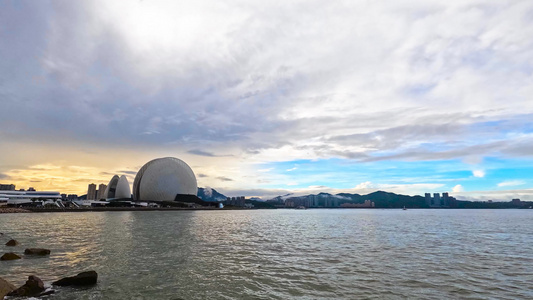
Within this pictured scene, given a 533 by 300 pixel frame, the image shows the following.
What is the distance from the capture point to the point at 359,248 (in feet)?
70.8

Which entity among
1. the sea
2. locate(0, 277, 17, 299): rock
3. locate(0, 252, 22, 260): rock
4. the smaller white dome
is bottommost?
the sea

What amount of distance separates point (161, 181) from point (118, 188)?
28.7m

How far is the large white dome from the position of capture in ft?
418

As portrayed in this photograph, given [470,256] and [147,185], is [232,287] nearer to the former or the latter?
[470,256]

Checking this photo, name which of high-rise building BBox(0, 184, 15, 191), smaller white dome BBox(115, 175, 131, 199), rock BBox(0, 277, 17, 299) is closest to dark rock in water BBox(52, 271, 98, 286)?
rock BBox(0, 277, 17, 299)

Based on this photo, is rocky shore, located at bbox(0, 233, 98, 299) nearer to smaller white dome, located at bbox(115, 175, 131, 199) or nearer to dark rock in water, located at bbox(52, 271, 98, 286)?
dark rock in water, located at bbox(52, 271, 98, 286)

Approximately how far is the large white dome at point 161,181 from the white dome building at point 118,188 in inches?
514

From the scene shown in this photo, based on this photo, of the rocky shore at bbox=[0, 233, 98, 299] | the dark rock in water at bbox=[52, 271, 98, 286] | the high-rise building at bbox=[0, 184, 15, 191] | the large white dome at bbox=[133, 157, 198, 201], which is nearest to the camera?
the rocky shore at bbox=[0, 233, 98, 299]

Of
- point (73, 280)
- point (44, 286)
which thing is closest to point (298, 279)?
point (73, 280)

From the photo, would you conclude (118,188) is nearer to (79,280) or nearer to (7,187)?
(7,187)

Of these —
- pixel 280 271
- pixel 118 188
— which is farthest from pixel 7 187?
pixel 280 271

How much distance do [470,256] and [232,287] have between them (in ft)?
51.3

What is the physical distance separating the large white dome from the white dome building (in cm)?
1306

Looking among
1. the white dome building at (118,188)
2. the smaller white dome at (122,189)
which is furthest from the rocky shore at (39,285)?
the white dome building at (118,188)
